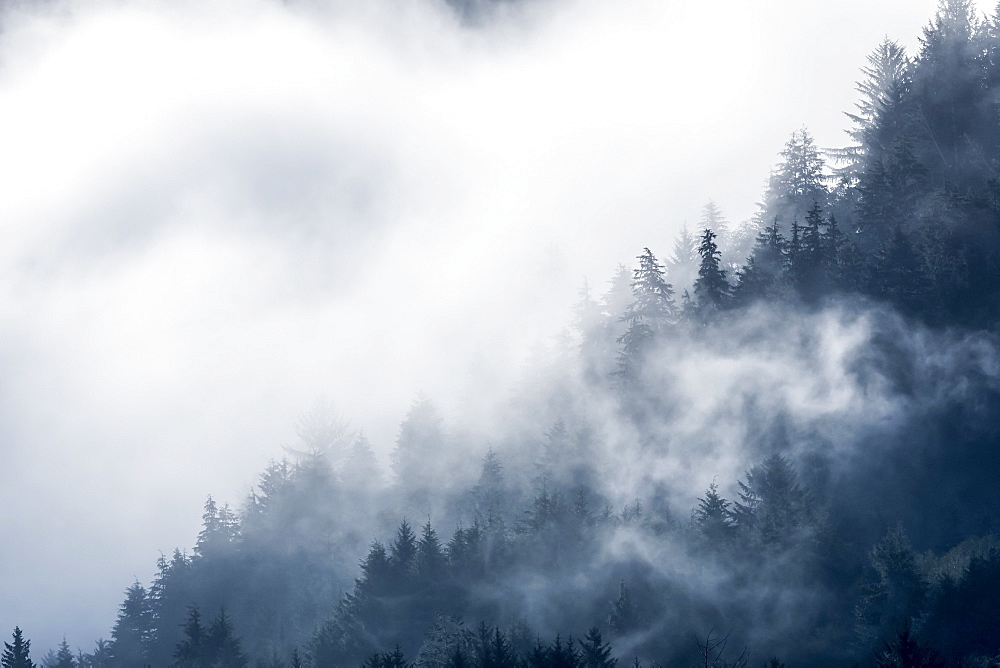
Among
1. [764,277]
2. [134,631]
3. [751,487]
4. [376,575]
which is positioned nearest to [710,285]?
[764,277]

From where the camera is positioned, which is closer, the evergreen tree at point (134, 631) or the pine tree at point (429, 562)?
the pine tree at point (429, 562)

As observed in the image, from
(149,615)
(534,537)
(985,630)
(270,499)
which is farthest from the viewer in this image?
(270,499)

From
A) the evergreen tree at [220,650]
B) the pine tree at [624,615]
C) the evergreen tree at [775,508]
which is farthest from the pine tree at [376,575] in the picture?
the evergreen tree at [775,508]

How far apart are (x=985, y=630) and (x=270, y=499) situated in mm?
70596

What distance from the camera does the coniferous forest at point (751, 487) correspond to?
201 feet

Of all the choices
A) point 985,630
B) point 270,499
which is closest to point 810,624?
point 985,630

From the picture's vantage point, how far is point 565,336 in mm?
99750

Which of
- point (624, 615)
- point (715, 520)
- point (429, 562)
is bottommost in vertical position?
point (624, 615)

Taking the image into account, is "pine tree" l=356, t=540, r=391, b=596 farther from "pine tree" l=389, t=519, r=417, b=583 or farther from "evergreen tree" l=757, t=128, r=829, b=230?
"evergreen tree" l=757, t=128, r=829, b=230

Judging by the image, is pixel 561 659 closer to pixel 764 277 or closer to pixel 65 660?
pixel 764 277

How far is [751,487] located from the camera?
68.7 m

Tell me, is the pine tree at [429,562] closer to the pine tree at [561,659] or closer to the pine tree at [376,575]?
the pine tree at [376,575]

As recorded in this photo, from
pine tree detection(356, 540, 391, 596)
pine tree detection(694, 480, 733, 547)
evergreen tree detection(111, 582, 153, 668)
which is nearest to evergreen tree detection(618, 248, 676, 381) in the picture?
pine tree detection(694, 480, 733, 547)

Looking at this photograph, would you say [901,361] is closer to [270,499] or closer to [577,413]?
[577,413]
